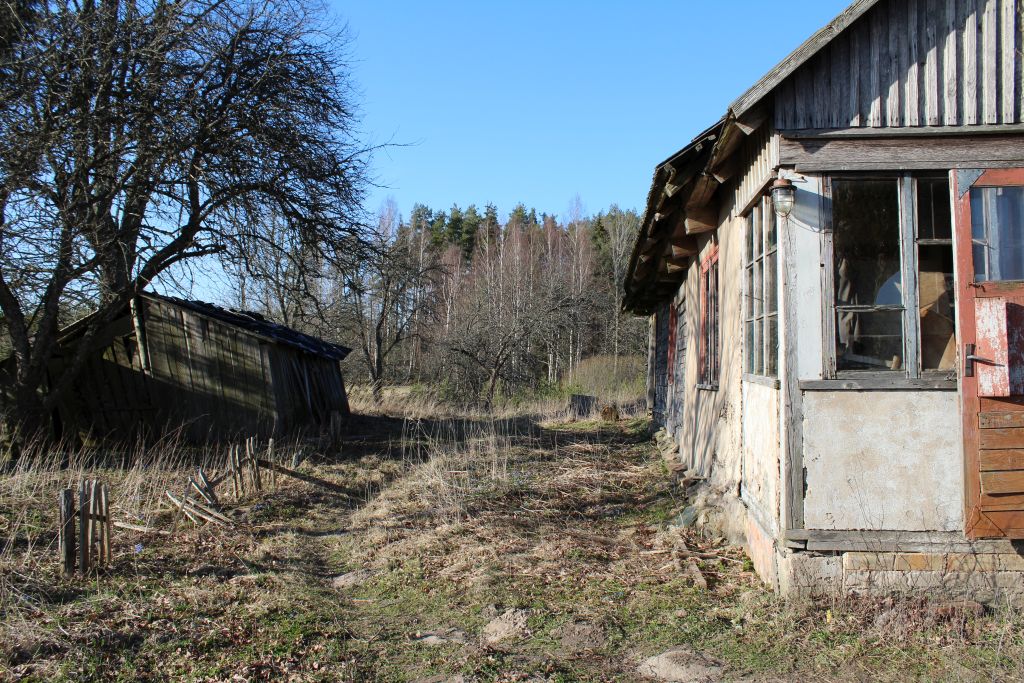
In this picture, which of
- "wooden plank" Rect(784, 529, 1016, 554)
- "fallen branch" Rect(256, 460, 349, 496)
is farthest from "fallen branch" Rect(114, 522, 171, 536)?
"wooden plank" Rect(784, 529, 1016, 554)

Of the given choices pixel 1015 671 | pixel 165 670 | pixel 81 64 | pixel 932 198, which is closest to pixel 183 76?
pixel 81 64

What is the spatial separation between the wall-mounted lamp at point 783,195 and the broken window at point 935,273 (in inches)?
34.3

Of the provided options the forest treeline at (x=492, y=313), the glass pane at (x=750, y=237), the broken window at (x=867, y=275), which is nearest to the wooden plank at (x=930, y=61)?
the broken window at (x=867, y=275)

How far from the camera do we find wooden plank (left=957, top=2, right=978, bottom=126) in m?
5.37

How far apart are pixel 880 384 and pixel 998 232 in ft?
4.31

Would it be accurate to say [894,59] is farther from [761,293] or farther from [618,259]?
[618,259]

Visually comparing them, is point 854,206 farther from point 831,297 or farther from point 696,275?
point 696,275

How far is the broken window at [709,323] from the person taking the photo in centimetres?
877

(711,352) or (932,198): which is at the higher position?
(932,198)

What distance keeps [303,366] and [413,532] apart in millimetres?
10158

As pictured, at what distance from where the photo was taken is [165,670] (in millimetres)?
4668

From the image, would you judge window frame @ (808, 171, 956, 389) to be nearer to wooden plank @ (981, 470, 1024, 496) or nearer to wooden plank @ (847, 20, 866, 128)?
wooden plank @ (847, 20, 866, 128)

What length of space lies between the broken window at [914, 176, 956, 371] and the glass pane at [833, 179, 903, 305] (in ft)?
0.54

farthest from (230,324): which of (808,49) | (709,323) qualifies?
(808,49)
